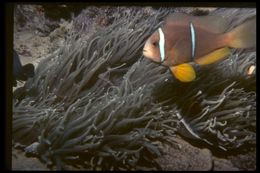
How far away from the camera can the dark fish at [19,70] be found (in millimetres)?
2350

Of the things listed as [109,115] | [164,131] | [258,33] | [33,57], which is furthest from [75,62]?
[258,33]

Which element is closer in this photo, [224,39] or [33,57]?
[224,39]

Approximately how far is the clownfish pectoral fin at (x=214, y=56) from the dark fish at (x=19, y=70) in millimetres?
974

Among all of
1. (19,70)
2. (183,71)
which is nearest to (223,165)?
(183,71)

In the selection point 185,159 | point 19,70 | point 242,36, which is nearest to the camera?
point 242,36

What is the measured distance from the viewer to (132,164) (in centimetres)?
225

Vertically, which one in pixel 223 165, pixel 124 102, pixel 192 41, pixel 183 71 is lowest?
pixel 223 165

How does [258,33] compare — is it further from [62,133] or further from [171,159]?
[62,133]

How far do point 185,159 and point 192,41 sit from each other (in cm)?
66

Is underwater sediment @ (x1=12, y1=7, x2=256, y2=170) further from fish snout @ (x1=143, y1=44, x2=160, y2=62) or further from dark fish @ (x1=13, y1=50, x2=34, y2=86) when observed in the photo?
fish snout @ (x1=143, y1=44, x2=160, y2=62)

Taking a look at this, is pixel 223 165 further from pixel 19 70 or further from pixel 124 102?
pixel 19 70

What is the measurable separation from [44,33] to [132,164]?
922 millimetres

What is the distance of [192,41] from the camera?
2.15 metres

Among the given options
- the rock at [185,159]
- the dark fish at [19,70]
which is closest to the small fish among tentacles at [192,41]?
the rock at [185,159]
